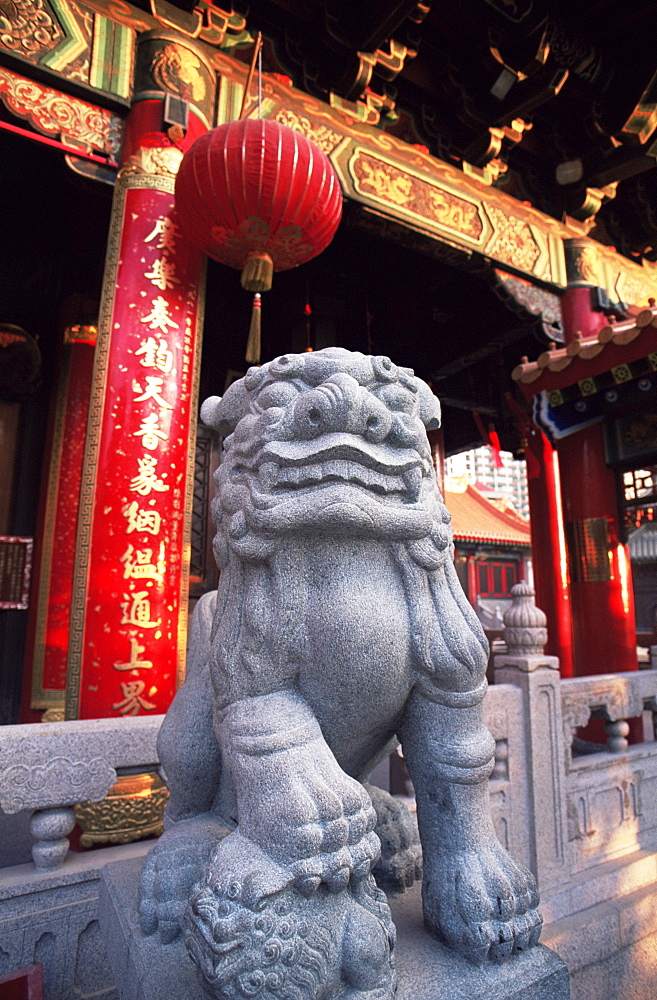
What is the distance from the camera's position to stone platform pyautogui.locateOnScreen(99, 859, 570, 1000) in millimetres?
987

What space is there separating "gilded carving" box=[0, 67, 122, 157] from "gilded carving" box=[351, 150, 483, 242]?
160 centimetres

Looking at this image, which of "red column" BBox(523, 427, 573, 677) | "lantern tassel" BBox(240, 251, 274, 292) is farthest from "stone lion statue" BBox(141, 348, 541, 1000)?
"red column" BBox(523, 427, 573, 677)

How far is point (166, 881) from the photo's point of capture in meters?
1.12

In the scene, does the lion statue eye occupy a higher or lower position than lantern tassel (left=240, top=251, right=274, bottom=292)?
lower

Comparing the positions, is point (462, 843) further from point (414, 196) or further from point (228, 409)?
point (414, 196)

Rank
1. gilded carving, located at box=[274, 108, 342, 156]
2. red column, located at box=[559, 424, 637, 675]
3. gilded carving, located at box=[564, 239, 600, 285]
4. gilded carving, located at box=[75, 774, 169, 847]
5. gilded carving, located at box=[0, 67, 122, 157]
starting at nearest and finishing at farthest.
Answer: gilded carving, located at box=[75, 774, 169, 847] < gilded carving, located at box=[0, 67, 122, 157] < gilded carving, located at box=[274, 108, 342, 156] < red column, located at box=[559, 424, 637, 675] < gilded carving, located at box=[564, 239, 600, 285]

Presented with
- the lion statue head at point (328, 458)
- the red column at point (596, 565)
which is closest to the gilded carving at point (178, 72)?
the lion statue head at point (328, 458)

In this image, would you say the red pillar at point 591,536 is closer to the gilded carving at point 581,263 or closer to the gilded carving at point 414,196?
the gilded carving at point 581,263

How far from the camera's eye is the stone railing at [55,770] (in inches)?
62.7

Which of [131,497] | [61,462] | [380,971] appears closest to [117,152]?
[131,497]

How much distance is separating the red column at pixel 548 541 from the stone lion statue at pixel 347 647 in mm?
5009

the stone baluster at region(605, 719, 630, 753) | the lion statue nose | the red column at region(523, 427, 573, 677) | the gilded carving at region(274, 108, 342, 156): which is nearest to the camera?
the lion statue nose

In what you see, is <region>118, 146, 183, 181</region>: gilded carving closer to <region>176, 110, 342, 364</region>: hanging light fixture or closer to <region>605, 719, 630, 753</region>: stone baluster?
<region>176, 110, 342, 364</region>: hanging light fixture

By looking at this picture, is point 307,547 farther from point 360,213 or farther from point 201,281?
point 360,213
